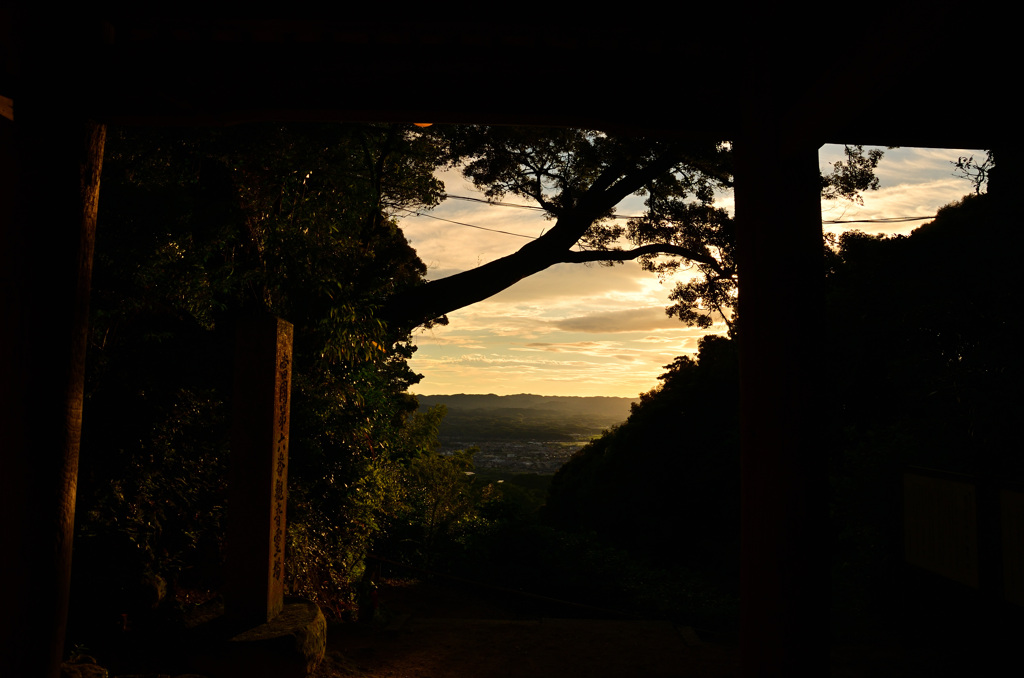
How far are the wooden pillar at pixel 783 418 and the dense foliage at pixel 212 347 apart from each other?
4.35 meters

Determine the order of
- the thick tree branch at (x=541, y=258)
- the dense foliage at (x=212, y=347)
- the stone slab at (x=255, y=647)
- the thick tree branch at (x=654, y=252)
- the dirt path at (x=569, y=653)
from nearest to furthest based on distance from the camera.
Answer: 1. the stone slab at (x=255, y=647)
2. the dense foliage at (x=212, y=347)
3. the dirt path at (x=569, y=653)
4. the thick tree branch at (x=541, y=258)
5. the thick tree branch at (x=654, y=252)

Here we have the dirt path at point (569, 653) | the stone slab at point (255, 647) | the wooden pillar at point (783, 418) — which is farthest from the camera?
the dirt path at point (569, 653)

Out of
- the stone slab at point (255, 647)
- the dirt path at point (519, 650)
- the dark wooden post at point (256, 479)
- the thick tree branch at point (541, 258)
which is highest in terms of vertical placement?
the thick tree branch at point (541, 258)

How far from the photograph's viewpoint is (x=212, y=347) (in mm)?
5762

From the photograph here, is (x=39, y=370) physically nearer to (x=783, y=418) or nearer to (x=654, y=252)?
(x=783, y=418)

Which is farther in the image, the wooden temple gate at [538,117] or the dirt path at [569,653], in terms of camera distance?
the dirt path at [569,653]

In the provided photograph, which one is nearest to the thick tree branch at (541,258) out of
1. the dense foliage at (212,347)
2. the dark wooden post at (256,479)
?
the dense foliage at (212,347)

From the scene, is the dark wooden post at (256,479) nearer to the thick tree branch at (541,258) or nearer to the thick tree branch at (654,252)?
the thick tree branch at (541,258)

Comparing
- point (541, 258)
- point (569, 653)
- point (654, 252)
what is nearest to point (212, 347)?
point (569, 653)

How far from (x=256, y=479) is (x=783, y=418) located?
13.0 feet

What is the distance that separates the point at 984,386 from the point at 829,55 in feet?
14.4

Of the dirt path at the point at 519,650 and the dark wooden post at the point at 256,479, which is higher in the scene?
the dark wooden post at the point at 256,479

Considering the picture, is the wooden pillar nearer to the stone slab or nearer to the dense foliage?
the stone slab

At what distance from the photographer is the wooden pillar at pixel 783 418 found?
2658 millimetres
